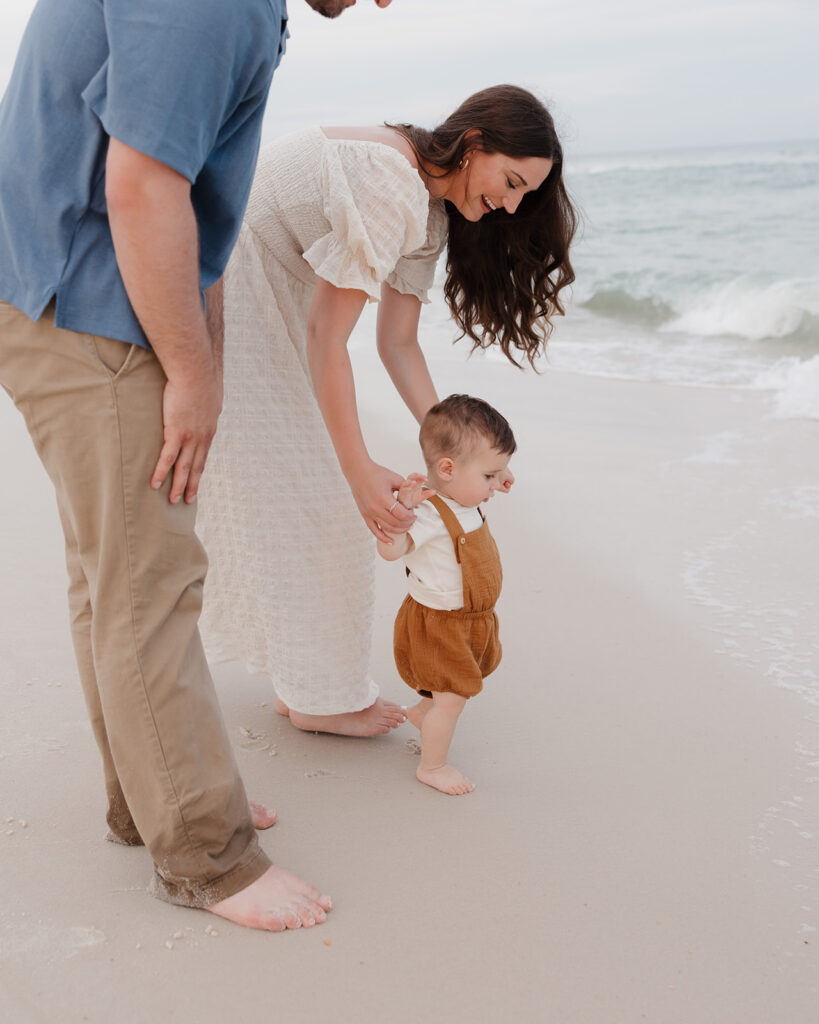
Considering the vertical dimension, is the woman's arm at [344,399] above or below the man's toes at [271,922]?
above

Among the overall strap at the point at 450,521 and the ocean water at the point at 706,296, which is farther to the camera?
the ocean water at the point at 706,296

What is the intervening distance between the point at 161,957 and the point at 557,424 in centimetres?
392

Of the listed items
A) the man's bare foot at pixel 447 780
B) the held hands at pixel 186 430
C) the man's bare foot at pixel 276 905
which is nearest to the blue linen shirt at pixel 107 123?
the held hands at pixel 186 430

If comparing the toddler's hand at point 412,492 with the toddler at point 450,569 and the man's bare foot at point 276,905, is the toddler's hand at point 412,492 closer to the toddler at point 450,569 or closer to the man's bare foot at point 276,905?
the toddler at point 450,569

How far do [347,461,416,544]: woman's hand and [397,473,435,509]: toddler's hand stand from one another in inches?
0.6

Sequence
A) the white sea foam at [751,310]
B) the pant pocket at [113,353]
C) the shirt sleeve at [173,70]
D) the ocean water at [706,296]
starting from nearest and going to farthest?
1. the shirt sleeve at [173,70]
2. the pant pocket at [113,353]
3. the ocean water at [706,296]
4. the white sea foam at [751,310]

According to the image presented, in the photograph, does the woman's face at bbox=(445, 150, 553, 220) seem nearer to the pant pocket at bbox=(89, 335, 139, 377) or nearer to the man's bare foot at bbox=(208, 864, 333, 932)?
the pant pocket at bbox=(89, 335, 139, 377)

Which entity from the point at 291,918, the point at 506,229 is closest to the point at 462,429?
the point at 506,229

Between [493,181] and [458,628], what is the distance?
0.95m

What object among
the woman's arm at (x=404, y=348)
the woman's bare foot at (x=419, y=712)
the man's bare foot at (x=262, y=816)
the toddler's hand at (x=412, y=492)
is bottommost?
the man's bare foot at (x=262, y=816)

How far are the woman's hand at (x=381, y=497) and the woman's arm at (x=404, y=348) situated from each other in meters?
0.40

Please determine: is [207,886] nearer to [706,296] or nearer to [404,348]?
[404,348]

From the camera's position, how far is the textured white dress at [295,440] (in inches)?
80.8

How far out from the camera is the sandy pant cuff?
72.5 inches
